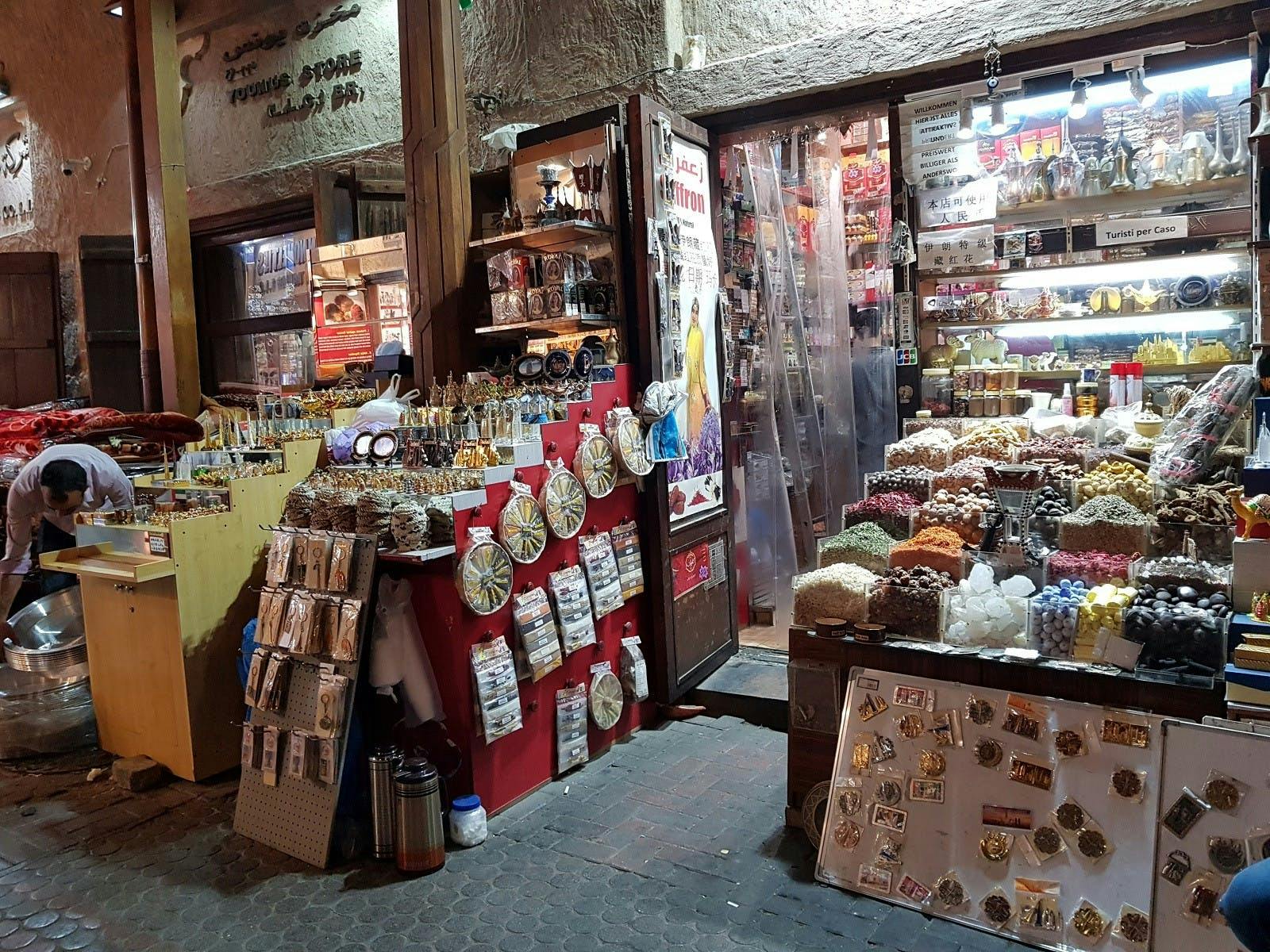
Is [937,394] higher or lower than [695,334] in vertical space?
lower

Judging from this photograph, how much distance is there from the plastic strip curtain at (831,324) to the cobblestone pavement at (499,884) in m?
2.81

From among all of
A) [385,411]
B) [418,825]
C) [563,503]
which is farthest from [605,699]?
[385,411]

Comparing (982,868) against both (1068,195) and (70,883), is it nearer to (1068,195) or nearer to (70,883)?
(70,883)

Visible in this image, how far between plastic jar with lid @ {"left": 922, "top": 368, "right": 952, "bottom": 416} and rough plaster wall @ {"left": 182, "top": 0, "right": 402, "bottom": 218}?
13.3 feet

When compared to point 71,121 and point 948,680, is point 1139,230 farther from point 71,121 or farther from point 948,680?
point 71,121

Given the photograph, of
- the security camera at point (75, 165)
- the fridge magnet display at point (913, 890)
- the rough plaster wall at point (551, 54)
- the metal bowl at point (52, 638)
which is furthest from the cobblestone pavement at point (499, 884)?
the security camera at point (75, 165)

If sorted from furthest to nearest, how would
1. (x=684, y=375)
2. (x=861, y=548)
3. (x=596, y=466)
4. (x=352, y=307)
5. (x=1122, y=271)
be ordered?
1. (x=352, y=307)
2. (x=1122, y=271)
3. (x=684, y=375)
4. (x=596, y=466)
5. (x=861, y=548)

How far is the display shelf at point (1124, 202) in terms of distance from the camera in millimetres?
5090

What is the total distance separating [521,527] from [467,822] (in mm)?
1182

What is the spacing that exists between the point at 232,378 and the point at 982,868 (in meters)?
7.38

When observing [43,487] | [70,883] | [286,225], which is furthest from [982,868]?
[286,225]

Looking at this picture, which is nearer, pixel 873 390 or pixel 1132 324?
pixel 1132 324

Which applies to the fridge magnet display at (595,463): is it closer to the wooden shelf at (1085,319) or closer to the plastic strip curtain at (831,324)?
the plastic strip curtain at (831,324)

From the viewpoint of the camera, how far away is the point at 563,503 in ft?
13.7
